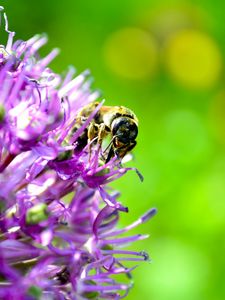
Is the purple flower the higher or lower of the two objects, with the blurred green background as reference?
higher

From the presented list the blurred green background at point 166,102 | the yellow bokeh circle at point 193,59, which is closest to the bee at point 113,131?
the blurred green background at point 166,102

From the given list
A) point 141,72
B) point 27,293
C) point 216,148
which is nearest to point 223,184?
point 216,148

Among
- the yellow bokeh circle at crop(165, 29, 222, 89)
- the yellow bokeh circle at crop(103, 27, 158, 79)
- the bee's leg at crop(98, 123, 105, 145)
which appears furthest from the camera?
the yellow bokeh circle at crop(103, 27, 158, 79)

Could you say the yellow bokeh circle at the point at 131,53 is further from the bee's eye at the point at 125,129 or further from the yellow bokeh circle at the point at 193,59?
the bee's eye at the point at 125,129

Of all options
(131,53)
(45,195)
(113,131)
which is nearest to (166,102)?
(131,53)

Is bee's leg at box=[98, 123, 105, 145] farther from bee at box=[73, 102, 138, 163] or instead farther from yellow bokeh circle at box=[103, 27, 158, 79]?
yellow bokeh circle at box=[103, 27, 158, 79]

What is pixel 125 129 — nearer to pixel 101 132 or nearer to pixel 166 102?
pixel 101 132

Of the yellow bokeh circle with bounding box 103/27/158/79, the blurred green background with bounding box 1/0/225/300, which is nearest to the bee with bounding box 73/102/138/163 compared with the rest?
the blurred green background with bounding box 1/0/225/300
